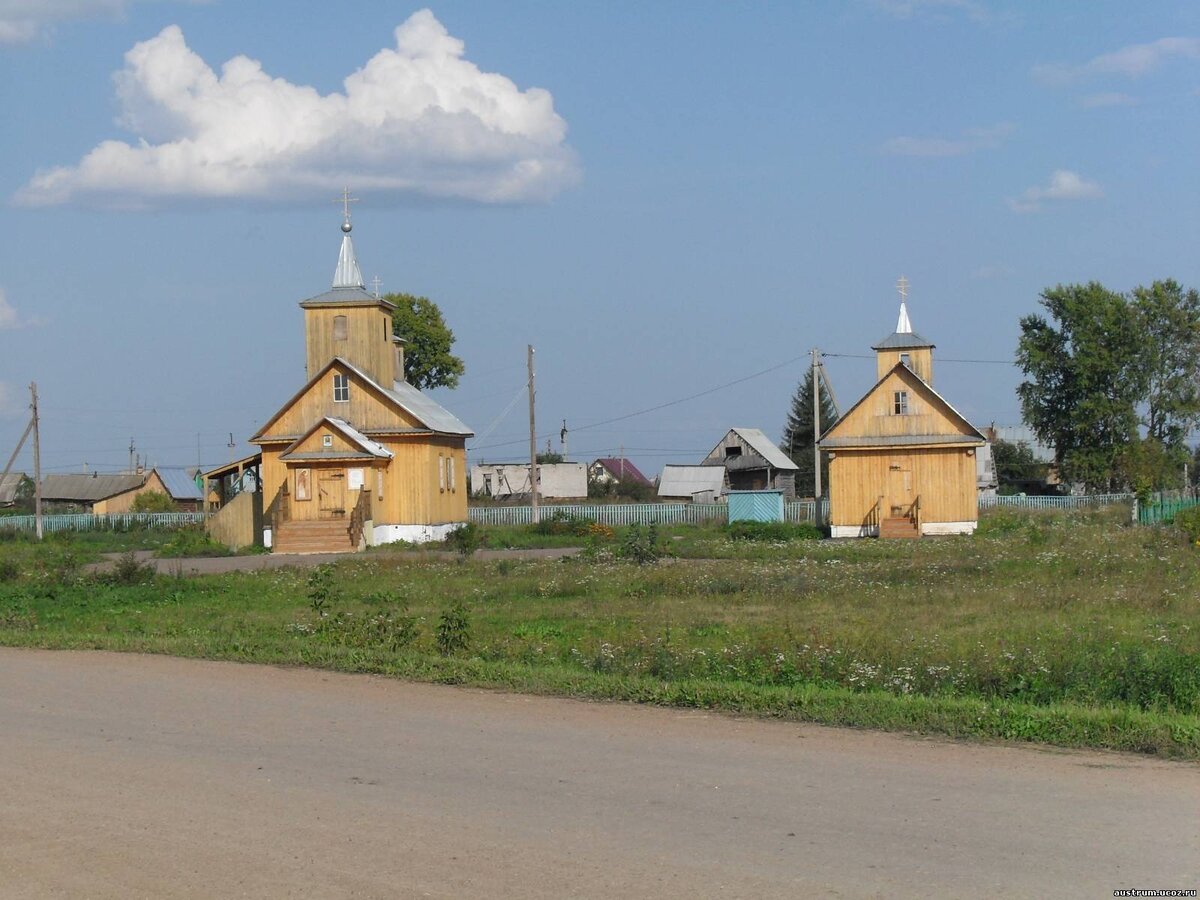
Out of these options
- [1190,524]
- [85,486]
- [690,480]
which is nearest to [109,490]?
[85,486]

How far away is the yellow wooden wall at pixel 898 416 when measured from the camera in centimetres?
4581

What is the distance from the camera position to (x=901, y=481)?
46.0m

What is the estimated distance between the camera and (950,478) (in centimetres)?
4559

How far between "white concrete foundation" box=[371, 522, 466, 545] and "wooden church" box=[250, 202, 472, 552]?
0.03 m

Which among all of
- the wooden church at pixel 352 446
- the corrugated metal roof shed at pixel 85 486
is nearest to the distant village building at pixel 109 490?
the corrugated metal roof shed at pixel 85 486

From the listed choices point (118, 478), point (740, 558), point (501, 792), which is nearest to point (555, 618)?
point (501, 792)

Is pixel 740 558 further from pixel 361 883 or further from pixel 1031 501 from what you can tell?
pixel 1031 501

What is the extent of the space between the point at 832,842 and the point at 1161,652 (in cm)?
612

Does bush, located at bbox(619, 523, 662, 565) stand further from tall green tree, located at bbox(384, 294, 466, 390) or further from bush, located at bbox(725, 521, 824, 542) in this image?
tall green tree, located at bbox(384, 294, 466, 390)

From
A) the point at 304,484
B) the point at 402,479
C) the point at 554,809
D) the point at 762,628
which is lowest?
the point at 554,809

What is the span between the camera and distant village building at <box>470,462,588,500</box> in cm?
8056

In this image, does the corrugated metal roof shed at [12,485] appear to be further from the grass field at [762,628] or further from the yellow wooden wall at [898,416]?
the grass field at [762,628]

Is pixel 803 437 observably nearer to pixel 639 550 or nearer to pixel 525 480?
pixel 525 480

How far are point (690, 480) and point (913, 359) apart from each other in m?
31.9
